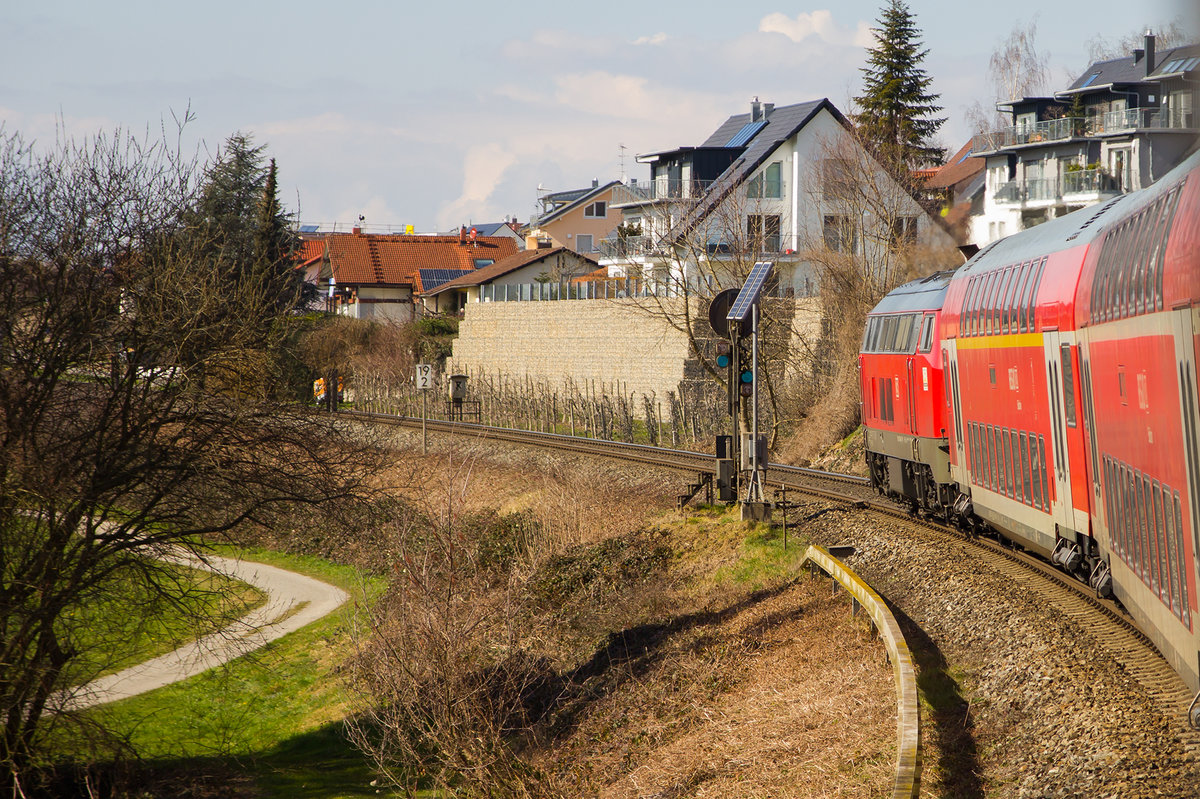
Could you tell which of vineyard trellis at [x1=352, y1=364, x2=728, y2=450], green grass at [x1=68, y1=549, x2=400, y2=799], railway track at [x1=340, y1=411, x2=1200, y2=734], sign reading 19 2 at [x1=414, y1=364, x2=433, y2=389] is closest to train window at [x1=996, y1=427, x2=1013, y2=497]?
railway track at [x1=340, y1=411, x2=1200, y2=734]

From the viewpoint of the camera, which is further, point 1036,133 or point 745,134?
point 745,134

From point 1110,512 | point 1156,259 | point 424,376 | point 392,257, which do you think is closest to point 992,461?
point 1110,512

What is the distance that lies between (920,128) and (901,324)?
44.1m

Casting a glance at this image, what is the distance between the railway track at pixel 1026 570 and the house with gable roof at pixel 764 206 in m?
8.37

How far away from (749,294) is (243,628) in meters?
14.5

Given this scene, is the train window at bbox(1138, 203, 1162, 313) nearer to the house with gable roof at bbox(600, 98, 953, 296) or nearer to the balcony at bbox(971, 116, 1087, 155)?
the house with gable roof at bbox(600, 98, 953, 296)

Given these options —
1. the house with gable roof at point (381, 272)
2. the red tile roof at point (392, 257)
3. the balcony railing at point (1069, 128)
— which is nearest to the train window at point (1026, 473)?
the balcony railing at point (1069, 128)

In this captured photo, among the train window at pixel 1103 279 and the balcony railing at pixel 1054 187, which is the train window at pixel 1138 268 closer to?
the train window at pixel 1103 279

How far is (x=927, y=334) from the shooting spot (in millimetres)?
17578

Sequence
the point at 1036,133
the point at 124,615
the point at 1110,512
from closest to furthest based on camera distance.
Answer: the point at 1110,512 < the point at 124,615 < the point at 1036,133

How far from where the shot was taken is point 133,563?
1617 cm

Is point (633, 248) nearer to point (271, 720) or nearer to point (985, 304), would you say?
point (271, 720)

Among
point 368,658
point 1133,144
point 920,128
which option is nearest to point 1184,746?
point 368,658

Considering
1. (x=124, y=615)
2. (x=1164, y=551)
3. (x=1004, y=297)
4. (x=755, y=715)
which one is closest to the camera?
(x=1164, y=551)
